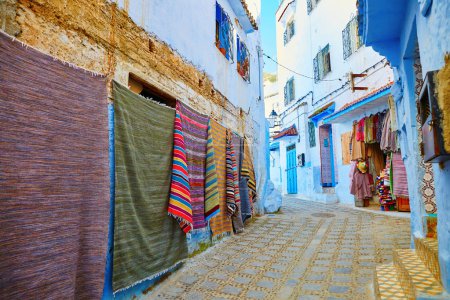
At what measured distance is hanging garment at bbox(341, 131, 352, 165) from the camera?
9.93 m

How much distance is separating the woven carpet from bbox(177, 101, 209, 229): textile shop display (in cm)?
57

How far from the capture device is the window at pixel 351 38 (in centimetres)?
948

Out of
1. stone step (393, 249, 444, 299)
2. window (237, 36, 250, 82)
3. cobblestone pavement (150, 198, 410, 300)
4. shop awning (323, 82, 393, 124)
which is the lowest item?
cobblestone pavement (150, 198, 410, 300)

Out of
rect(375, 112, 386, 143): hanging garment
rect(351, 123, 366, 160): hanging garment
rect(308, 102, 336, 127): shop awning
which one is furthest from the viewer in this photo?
rect(308, 102, 336, 127): shop awning

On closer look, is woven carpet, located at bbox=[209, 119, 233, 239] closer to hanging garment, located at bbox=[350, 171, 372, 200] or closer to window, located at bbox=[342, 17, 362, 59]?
hanging garment, located at bbox=[350, 171, 372, 200]

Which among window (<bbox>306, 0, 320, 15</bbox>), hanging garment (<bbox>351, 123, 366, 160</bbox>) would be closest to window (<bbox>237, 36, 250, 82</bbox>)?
hanging garment (<bbox>351, 123, 366, 160</bbox>)

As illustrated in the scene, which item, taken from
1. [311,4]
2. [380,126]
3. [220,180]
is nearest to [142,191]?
[220,180]

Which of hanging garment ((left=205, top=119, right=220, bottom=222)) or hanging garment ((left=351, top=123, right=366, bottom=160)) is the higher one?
hanging garment ((left=351, top=123, right=366, bottom=160))

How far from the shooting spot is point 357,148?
360 inches

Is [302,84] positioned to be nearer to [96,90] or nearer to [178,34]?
[178,34]

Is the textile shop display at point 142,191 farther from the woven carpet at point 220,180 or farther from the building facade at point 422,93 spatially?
the building facade at point 422,93

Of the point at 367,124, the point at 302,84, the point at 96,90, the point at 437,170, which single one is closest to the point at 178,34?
the point at 96,90

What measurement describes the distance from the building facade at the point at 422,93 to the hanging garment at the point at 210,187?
265 centimetres

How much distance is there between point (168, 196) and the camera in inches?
132
